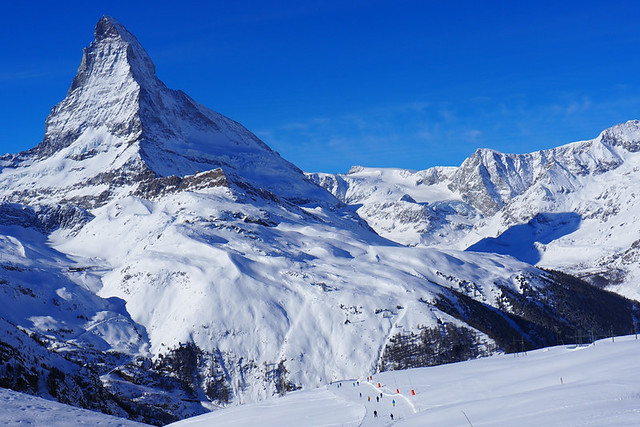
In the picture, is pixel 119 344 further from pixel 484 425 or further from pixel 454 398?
pixel 484 425

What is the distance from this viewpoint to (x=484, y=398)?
65000mm

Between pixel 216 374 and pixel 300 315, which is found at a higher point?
pixel 300 315

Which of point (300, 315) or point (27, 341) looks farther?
point (300, 315)

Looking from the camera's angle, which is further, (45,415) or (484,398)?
(484,398)

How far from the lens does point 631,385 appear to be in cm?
5375

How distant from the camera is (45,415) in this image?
41094 millimetres

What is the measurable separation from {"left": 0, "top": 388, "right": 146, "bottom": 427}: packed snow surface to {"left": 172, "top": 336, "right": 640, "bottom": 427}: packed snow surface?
25331 mm

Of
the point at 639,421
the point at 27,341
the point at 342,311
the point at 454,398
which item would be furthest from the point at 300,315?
the point at 639,421

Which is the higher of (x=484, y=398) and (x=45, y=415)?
(x=45, y=415)

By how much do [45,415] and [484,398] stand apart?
41.1 m

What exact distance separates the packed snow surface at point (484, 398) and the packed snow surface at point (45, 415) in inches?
997

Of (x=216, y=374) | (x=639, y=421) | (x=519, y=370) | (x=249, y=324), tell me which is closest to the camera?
(x=639, y=421)

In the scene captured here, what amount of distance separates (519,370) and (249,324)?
11594 centimetres

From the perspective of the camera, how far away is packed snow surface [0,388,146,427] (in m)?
39.4
